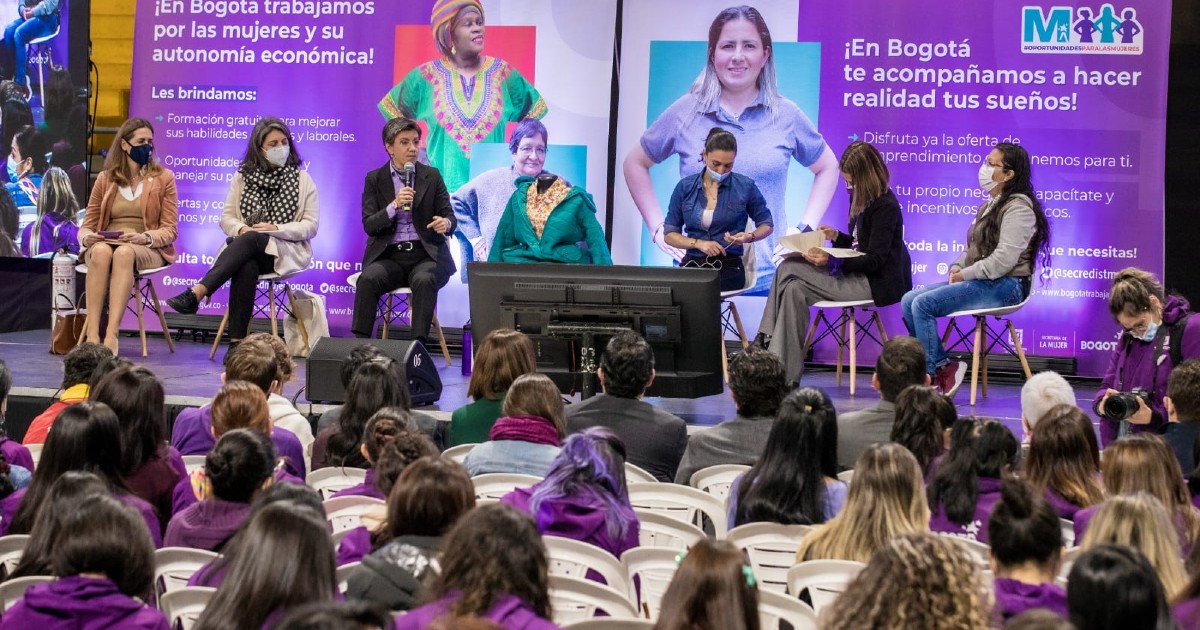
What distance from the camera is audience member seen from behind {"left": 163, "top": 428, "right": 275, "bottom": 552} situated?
9.62 feet

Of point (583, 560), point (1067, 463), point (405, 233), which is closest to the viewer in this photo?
point (583, 560)

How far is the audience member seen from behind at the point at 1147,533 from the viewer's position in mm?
2555

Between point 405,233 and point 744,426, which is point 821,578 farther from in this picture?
point 405,233

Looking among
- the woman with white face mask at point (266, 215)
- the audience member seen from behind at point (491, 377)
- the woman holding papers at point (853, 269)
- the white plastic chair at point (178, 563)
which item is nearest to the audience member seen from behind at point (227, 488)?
the white plastic chair at point (178, 563)

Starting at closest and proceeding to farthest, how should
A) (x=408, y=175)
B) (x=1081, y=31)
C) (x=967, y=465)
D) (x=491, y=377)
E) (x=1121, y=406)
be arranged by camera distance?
(x=967, y=465)
(x=491, y=377)
(x=1121, y=406)
(x=408, y=175)
(x=1081, y=31)

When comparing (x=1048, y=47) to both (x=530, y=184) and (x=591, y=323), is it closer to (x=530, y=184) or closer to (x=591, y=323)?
(x=530, y=184)

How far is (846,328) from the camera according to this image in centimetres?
803

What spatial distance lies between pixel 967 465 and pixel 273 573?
72.7 inches

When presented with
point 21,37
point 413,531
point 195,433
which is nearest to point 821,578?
point 413,531

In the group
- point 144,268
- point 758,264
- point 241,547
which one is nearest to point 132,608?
point 241,547

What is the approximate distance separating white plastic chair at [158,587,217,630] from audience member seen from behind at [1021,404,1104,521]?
212 centimetres

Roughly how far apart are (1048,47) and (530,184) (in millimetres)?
3228

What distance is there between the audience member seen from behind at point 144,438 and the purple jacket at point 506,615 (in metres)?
1.58

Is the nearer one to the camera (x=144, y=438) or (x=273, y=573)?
(x=273, y=573)
